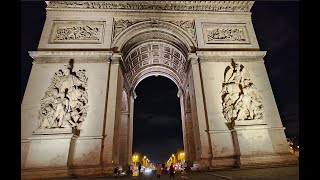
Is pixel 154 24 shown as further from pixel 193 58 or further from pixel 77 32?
pixel 77 32

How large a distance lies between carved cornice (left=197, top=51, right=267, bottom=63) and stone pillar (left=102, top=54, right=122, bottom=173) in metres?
5.11

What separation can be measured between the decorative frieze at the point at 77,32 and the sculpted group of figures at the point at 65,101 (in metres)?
2.18

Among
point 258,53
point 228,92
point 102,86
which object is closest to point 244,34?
point 258,53

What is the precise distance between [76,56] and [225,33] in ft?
30.8

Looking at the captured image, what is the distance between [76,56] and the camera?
1278 centimetres

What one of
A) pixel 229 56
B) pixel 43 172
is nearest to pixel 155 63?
pixel 229 56

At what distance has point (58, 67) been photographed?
41.1 ft

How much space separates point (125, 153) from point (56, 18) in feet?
35.2

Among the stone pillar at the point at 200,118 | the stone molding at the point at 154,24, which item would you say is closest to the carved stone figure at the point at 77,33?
the stone molding at the point at 154,24

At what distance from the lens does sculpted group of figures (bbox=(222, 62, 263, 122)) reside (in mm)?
11773

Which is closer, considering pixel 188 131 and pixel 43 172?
pixel 43 172

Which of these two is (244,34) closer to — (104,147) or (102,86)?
(102,86)

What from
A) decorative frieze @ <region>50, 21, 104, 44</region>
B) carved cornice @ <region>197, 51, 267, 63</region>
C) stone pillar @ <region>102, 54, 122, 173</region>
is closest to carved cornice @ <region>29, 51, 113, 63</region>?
stone pillar @ <region>102, 54, 122, 173</region>

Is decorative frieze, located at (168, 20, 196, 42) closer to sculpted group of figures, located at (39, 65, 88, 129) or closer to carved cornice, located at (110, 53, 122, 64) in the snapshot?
carved cornice, located at (110, 53, 122, 64)
